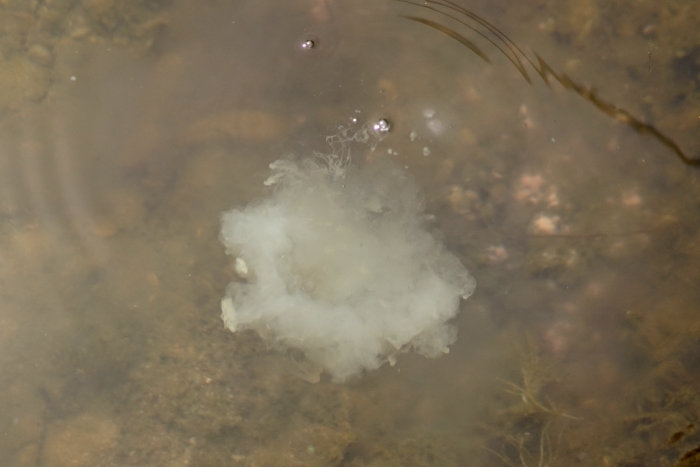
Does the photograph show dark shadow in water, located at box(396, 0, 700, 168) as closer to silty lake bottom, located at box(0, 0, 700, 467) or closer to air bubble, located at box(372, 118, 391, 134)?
silty lake bottom, located at box(0, 0, 700, 467)

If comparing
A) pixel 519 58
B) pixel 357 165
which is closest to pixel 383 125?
pixel 357 165

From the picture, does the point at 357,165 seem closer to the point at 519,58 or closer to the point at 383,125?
the point at 383,125

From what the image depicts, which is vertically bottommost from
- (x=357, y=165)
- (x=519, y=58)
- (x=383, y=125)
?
(x=357, y=165)

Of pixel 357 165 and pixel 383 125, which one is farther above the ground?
pixel 383 125

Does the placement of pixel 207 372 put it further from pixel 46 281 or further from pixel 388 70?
pixel 388 70

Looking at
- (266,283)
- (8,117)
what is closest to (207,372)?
(266,283)

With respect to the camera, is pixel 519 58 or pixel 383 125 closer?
pixel 519 58

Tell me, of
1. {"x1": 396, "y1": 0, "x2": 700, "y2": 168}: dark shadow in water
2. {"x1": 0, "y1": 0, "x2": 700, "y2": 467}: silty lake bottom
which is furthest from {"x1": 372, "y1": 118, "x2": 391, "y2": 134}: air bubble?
{"x1": 396, "y1": 0, "x2": 700, "y2": 168}: dark shadow in water
